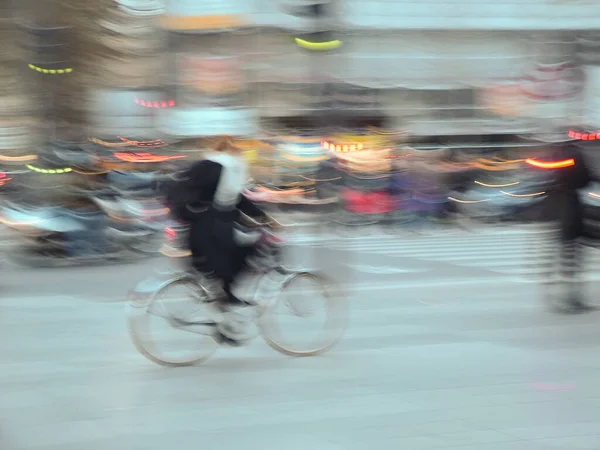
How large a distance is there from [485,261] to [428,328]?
20.4ft

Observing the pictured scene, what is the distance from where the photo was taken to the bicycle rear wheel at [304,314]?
7855 millimetres

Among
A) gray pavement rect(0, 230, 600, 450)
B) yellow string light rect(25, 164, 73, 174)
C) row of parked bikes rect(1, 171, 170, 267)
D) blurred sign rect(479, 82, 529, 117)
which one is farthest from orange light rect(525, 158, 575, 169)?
blurred sign rect(479, 82, 529, 117)

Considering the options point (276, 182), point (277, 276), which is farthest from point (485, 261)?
point (276, 182)

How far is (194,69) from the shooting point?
38.4 m

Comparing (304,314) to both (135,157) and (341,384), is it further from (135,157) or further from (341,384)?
(135,157)

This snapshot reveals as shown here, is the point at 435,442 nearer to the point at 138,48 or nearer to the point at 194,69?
the point at 194,69

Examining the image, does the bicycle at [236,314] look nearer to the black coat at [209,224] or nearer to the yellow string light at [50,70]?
the black coat at [209,224]

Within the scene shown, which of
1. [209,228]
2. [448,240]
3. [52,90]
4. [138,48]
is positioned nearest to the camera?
[209,228]

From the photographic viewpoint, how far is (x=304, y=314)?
7.93 meters

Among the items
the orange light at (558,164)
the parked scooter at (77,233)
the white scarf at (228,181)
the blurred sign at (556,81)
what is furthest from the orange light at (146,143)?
the white scarf at (228,181)

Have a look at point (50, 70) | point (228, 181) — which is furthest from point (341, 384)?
point (50, 70)

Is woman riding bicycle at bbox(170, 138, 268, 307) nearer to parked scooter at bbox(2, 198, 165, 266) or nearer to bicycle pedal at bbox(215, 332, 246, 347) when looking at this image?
bicycle pedal at bbox(215, 332, 246, 347)

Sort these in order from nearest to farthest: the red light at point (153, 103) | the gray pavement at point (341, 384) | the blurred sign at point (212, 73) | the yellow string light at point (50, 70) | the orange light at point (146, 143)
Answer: the gray pavement at point (341, 384) < the yellow string light at point (50, 70) < the orange light at point (146, 143) < the blurred sign at point (212, 73) < the red light at point (153, 103)

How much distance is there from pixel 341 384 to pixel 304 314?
1.01m
